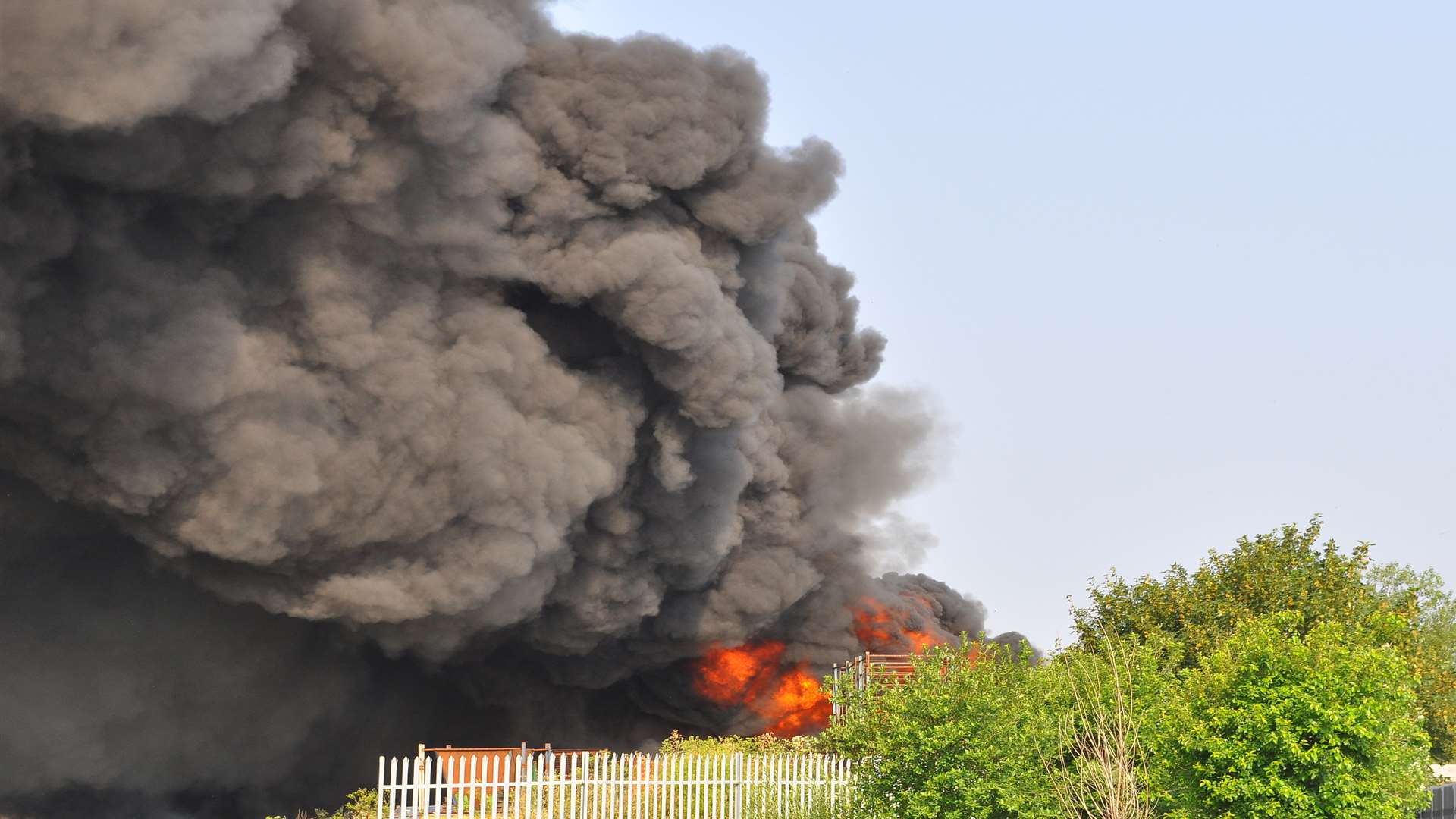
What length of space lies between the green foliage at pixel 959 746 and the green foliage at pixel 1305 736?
3.23 metres

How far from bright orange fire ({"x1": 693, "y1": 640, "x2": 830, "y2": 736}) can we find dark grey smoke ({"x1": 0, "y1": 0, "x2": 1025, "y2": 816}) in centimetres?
93

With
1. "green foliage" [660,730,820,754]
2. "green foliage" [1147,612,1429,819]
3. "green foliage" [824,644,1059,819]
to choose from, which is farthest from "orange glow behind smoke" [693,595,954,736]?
"green foliage" [1147,612,1429,819]

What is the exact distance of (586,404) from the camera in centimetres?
3838

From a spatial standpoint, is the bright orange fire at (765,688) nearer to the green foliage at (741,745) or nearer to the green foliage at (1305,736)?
the green foliage at (741,745)

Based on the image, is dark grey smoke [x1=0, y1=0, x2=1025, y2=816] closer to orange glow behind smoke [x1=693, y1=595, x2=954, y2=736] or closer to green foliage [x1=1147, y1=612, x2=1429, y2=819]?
orange glow behind smoke [x1=693, y1=595, x2=954, y2=736]

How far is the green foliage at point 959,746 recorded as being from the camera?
898 inches

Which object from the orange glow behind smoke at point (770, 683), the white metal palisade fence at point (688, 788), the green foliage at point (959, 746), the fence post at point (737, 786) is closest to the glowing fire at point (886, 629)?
the orange glow behind smoke at point (770, 683)

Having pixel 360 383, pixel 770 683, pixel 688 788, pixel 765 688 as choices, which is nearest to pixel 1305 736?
pixel 688 788

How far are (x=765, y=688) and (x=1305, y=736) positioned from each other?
2902cm

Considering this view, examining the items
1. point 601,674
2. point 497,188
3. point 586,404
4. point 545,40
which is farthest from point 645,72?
point 601,674

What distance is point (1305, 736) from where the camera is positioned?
18.9 meters

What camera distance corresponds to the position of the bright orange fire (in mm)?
46344

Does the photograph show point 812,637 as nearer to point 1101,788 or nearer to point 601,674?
point 601,674

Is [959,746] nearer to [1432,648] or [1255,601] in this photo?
[1255,601]
